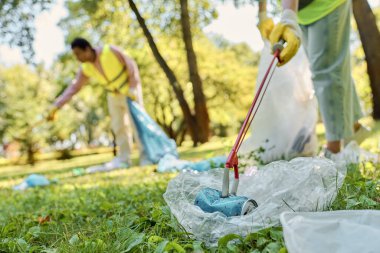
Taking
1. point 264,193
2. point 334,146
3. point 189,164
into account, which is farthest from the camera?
point 189,164

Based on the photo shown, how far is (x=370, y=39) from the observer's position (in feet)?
21.5

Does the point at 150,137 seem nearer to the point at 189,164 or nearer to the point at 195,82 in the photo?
the point at 189,164

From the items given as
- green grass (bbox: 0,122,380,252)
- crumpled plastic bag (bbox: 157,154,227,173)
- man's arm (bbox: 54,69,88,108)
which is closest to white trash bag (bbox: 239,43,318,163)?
crumpled plastic bag (bbox: 157,154,227,173)

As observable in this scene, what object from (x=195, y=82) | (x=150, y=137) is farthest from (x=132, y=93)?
(x=195, y=82)

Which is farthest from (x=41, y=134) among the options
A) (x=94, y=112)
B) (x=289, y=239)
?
(x=289, y=239)

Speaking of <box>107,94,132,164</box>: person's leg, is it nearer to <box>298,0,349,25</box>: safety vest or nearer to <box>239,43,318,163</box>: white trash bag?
<box>239,43,318,163</box>: white trash bag

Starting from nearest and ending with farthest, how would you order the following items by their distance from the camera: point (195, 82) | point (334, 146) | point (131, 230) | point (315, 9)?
point (131, 230)
point (315, 9)
point (334, 146)
point (195, 82)

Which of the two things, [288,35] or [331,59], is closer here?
[288,35]

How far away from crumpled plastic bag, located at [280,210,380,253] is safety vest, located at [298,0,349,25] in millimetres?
1736

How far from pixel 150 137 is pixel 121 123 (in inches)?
22.5

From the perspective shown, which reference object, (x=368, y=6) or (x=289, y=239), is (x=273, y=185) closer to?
(x=289, y=239)

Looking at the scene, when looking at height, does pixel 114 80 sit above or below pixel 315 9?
below

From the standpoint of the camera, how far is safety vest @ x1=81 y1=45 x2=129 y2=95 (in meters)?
5.05

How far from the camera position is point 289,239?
885 mm
